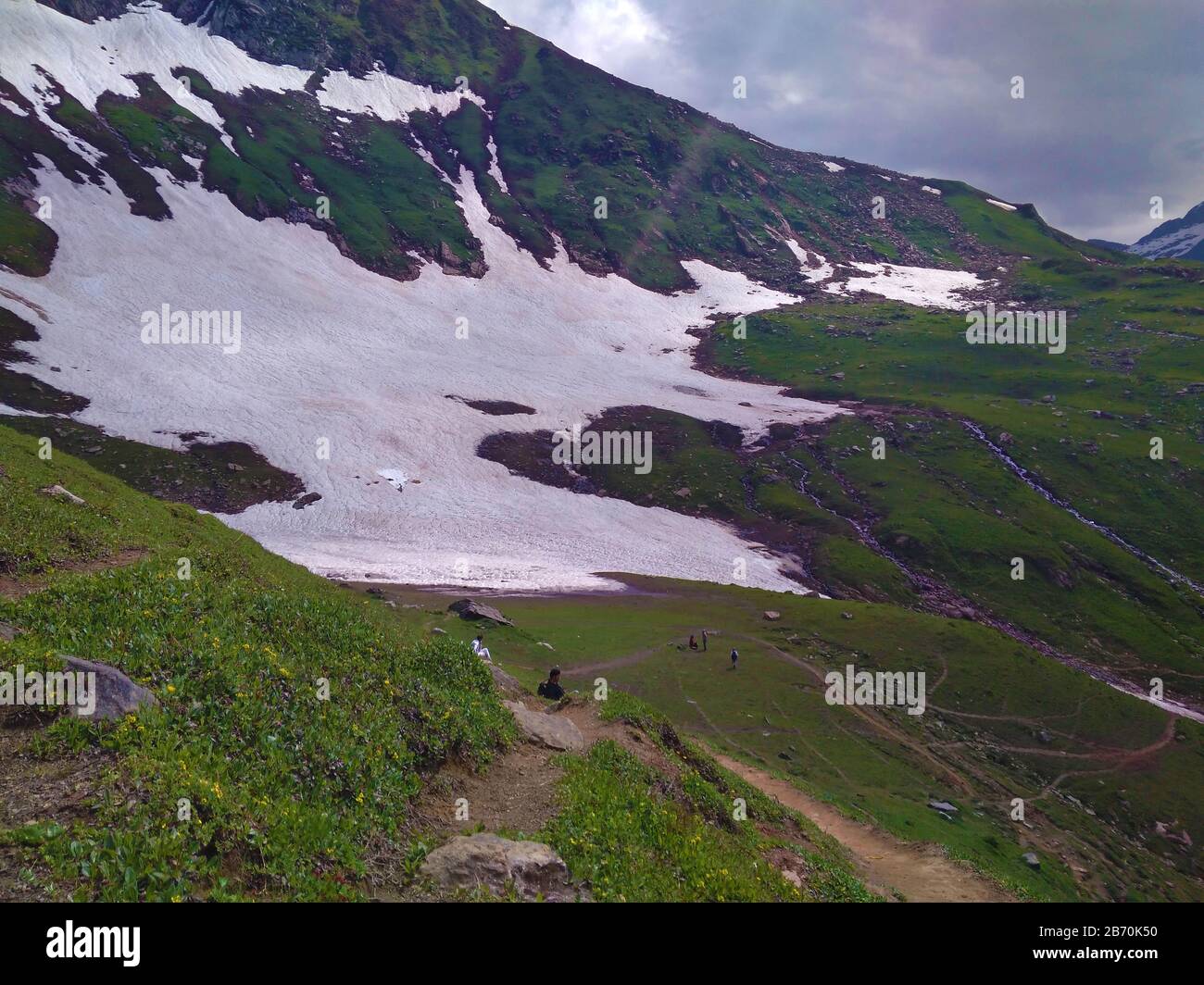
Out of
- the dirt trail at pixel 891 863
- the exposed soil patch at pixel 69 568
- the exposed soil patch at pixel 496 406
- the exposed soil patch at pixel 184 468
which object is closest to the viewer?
the exposed soil patch at pixel 69 568

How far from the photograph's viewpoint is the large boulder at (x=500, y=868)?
1094 centimetres

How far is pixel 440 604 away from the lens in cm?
4978

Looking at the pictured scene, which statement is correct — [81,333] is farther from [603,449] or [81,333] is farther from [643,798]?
[643,798]

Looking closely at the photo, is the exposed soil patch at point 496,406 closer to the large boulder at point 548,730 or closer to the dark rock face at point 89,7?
the large boulder at point 548,730

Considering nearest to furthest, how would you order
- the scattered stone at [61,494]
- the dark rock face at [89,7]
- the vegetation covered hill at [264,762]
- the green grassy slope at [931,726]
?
the vegetation covered hill at [264,762], the scattered stone at [61,494], the green grassy slope at [931,726], the dark rock face at [89,7]

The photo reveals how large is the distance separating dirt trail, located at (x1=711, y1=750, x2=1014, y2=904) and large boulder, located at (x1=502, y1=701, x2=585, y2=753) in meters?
9.57

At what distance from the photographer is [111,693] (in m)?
11.3

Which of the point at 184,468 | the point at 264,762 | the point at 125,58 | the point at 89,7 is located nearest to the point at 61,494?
the point at 264,762

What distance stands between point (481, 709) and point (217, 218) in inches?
6093

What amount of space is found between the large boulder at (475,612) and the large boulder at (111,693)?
33723mm

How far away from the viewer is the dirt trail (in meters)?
21.8

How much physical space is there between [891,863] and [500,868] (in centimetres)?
1901

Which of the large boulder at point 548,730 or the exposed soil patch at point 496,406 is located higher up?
the exposed soil patch at point 496,406

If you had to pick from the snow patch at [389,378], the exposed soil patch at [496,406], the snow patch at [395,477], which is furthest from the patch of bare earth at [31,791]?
the exposed soil patch at [496,406]
